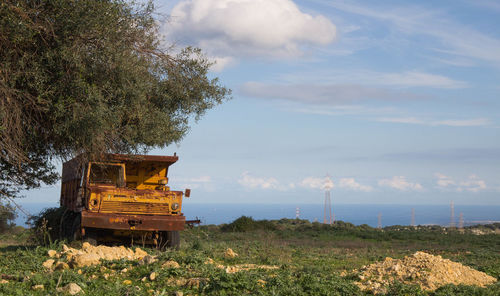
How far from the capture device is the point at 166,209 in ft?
52.3

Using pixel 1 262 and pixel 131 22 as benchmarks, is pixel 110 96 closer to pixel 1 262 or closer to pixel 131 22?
pixel 131 22

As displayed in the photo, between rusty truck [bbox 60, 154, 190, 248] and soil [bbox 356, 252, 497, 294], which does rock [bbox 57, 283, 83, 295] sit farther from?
rusty truck [bbox 60, 154, 190, 248]

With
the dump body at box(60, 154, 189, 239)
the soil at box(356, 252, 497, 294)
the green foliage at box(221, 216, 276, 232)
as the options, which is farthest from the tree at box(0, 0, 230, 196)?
the green foliage at box(221, 216, 276, 232)

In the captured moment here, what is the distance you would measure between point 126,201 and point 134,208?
30cm

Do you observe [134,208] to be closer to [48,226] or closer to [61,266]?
[61,266]

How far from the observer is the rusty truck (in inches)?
599

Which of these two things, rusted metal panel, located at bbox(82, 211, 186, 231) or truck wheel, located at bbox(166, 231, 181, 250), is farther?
truck wheel, located at bbox(166, 231, 181, 250)

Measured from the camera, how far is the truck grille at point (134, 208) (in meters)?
15.4

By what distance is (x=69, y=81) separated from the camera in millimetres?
12109

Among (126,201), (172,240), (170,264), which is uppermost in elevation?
(126,201)

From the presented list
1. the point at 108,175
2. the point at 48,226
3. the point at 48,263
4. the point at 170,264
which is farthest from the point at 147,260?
the point at 48,226

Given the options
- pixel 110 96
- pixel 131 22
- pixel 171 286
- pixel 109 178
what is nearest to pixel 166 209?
pixel 109 178

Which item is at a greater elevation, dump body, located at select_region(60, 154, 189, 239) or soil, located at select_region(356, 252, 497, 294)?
dump body, located at select_region(60, 154, 189, 239)

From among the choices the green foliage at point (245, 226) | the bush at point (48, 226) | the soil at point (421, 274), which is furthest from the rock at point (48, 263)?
the green foliage at point (245, 226)
